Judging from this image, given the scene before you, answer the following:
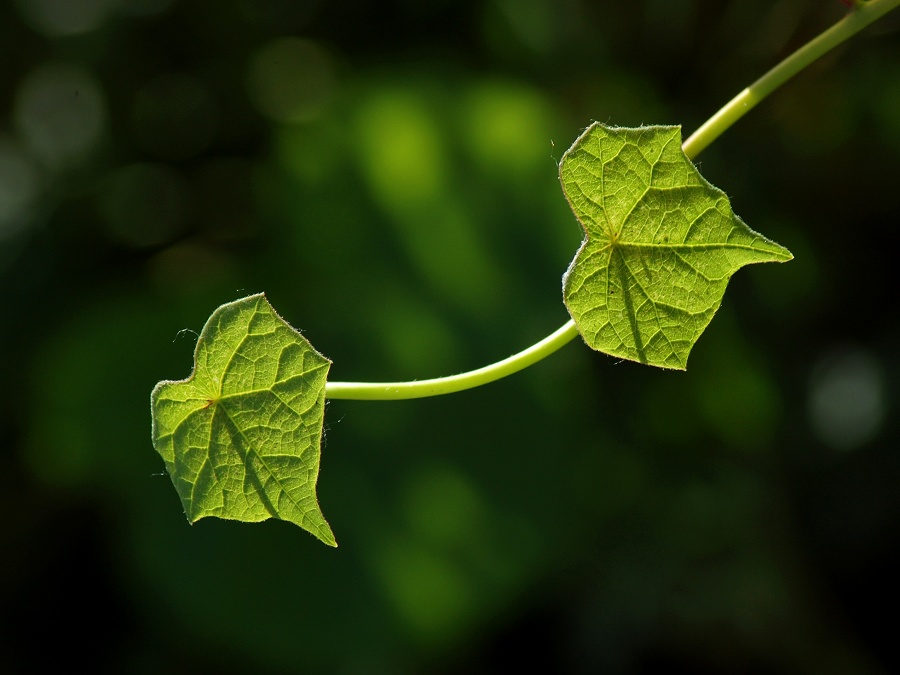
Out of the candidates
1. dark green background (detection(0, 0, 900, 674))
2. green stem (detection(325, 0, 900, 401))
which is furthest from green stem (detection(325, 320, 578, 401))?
dark green background (detection(0, 0, 900, 674))

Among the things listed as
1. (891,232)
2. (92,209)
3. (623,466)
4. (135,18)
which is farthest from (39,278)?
(891,232)

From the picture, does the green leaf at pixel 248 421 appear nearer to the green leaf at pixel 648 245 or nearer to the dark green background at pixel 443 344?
the green leaf at pixel 648 245

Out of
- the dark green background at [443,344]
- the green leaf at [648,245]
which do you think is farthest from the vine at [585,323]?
the dark green background at [443,344]

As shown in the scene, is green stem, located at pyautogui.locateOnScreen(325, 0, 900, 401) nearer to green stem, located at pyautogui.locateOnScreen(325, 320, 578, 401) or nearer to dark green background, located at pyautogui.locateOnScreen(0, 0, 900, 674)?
green stem, located at pyautogui.locateOnScreen(325, 320, 578, 401)

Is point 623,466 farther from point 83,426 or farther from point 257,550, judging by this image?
point 83,426

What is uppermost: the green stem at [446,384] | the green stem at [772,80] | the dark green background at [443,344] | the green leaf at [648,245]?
the green stem at [772,80]

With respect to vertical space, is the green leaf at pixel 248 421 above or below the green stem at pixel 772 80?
below

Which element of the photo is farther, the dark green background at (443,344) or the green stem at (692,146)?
the dark green background at (443,344)
